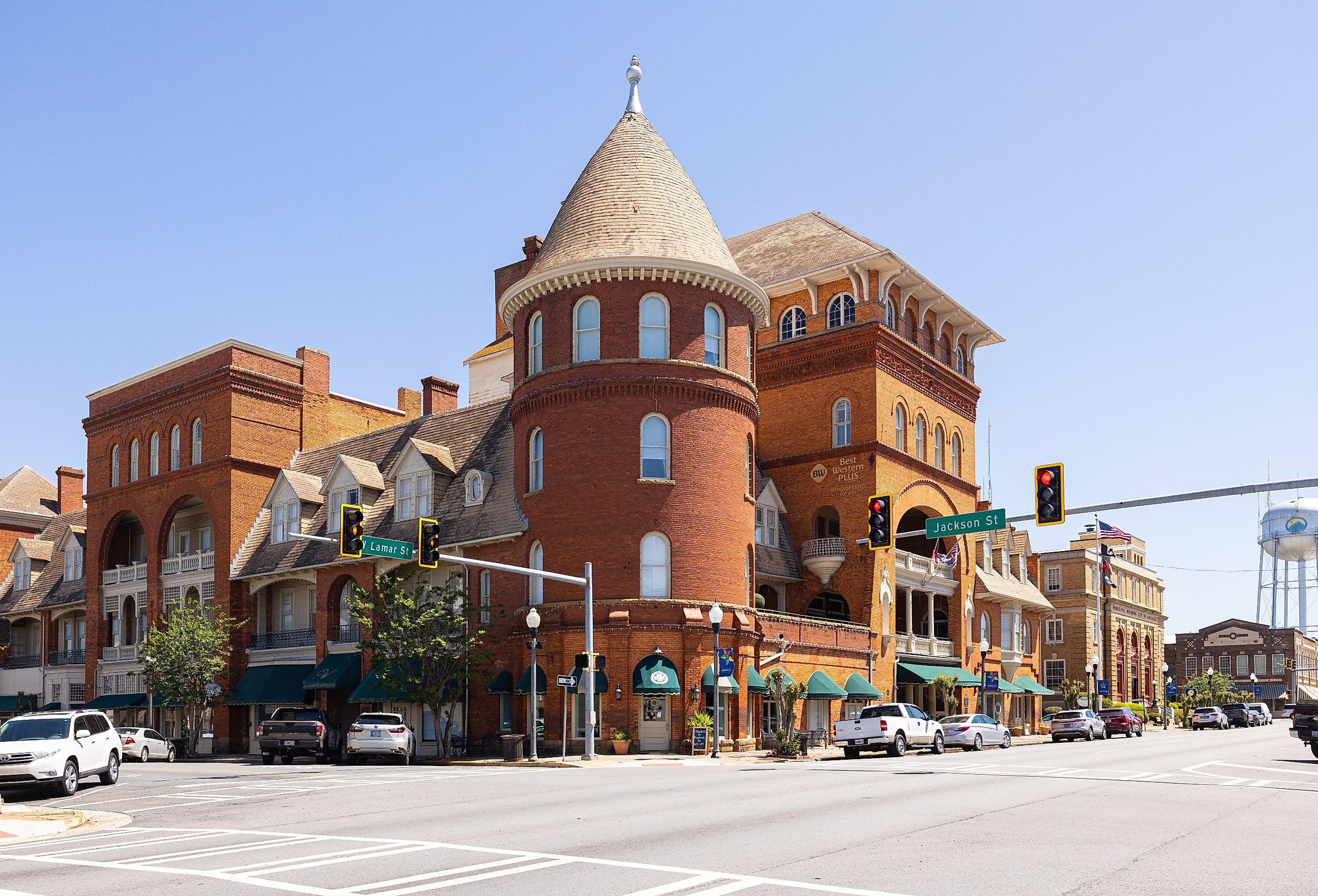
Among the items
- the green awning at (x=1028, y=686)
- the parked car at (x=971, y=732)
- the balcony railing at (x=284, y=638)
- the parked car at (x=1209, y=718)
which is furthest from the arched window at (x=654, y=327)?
the parked car at (x=1209, y=718)

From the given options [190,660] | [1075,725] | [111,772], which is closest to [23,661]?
[190,660]

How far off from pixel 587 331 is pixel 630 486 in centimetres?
559

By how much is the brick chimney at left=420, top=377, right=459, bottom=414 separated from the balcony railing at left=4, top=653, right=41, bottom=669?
85.3ft

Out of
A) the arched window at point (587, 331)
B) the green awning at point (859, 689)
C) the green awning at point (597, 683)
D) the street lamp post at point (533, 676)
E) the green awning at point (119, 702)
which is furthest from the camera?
the green awning at point (119, 702)

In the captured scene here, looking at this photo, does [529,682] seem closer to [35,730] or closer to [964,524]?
[964,524]

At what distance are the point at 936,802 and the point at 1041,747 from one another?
27520mm

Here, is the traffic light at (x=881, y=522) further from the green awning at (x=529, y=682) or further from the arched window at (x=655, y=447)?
the green awning at (x=529, y=682)

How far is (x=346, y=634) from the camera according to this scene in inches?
1999

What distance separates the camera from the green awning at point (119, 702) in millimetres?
56688

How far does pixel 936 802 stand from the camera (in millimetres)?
19844

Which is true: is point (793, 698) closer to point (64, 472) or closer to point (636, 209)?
point (636, 209)

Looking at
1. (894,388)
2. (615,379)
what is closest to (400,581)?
(615,379)

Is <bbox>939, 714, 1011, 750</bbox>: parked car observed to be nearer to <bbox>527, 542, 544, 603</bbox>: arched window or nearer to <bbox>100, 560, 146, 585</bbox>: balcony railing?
<bbox>527, 542, 544, 603</bbox>: arched window

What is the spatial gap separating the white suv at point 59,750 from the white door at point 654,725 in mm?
16499
